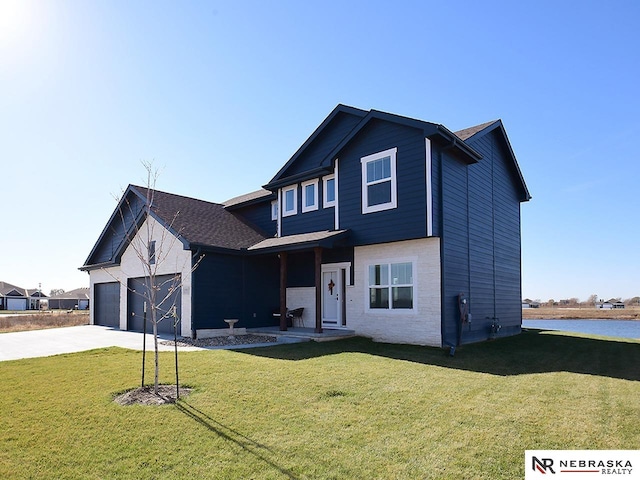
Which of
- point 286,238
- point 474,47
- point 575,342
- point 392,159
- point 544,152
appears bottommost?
point 575,342

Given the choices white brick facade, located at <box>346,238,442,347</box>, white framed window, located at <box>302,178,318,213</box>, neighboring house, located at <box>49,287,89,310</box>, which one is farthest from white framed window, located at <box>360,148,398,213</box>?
neighboring house, located at <box>49,287,89,310</box>

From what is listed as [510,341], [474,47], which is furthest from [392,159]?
[510,341]

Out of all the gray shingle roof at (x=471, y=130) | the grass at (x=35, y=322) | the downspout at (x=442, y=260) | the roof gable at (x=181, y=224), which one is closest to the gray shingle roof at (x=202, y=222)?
the roof gable at (x=181, y=224)

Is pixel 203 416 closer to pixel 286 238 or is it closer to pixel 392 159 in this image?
pixel 392 159

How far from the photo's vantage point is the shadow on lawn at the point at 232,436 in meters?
3.88

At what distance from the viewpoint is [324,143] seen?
15.2 meters

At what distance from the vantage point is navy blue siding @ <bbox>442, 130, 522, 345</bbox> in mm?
12102

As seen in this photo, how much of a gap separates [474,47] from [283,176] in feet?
26.3

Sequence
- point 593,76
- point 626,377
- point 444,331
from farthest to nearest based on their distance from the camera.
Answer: point 593,76
point 444,331
point 626,377

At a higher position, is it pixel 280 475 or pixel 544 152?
pixel 544 152

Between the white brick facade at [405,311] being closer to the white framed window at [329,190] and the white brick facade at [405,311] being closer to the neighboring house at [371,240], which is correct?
the neighboring house at [371,240]

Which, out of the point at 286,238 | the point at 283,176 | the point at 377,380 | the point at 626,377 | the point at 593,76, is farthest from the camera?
the point at 283,176

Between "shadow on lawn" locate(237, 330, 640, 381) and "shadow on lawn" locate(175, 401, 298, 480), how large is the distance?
405 centimetres

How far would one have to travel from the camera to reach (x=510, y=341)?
13.8 meters
